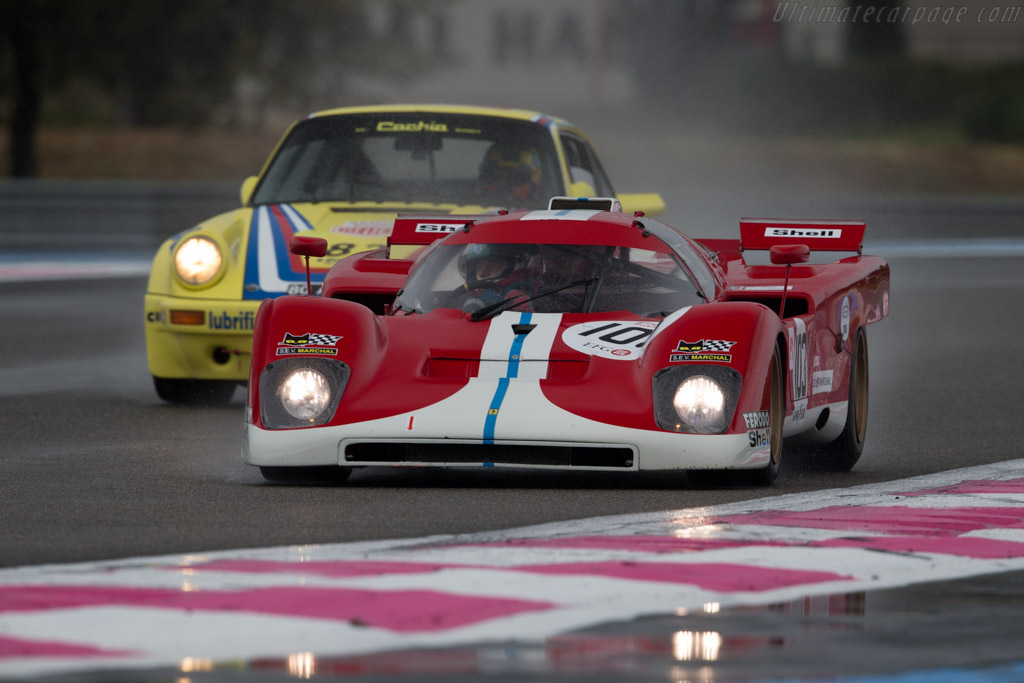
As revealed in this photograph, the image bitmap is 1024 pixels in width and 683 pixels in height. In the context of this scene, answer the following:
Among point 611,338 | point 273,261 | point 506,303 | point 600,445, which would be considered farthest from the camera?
point 273,261

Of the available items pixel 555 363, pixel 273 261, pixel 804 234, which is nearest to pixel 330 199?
pixel 273 261

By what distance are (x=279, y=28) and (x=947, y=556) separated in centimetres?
3766

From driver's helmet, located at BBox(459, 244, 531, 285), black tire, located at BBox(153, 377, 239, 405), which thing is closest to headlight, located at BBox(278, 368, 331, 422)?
driver's helmet, located at BBox(459, 244, 531, 285)

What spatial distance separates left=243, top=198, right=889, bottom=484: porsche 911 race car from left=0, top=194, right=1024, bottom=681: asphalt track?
0.18 metres

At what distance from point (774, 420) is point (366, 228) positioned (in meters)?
3.77

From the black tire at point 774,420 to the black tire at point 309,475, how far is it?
150cm

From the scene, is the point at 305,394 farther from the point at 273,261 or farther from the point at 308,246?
the point at 273,261

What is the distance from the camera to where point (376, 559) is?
20.0 feet

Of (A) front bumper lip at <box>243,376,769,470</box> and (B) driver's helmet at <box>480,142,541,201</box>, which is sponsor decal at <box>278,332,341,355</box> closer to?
(A) front bumper lip at <box>243,376,769,470</box>

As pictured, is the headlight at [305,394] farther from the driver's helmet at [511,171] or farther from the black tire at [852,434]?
the driver's helmet at [511,171]

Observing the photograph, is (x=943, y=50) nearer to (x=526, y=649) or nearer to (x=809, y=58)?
(x=809, y=58)

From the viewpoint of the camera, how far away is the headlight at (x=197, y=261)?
1114 centimetres

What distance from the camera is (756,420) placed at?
A: 7.81 metres

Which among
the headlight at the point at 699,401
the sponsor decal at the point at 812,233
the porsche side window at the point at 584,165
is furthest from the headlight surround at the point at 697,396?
the porsche side window at the point at 584,165
